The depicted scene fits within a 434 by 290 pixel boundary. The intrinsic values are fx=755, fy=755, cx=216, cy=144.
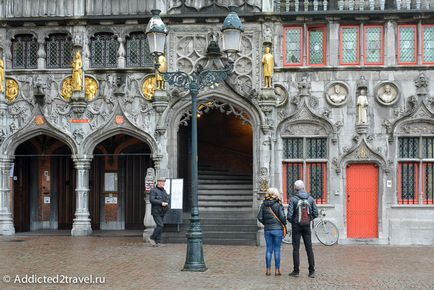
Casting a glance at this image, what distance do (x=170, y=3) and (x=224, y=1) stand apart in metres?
1.60

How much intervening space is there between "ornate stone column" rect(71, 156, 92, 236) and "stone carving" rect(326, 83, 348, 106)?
7529mm

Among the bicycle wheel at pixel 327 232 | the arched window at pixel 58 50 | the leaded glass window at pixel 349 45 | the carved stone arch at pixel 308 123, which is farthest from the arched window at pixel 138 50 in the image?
the bicycle wheel at pixel 327 232

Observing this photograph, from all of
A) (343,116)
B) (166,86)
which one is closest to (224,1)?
(166,86)

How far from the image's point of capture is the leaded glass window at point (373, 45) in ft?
72.2

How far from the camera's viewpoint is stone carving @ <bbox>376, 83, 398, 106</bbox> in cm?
2184

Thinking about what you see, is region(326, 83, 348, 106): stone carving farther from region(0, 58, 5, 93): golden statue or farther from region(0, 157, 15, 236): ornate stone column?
region(0, 157, 15, 236): ornate stone column

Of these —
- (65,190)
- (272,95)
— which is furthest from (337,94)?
(65,190)

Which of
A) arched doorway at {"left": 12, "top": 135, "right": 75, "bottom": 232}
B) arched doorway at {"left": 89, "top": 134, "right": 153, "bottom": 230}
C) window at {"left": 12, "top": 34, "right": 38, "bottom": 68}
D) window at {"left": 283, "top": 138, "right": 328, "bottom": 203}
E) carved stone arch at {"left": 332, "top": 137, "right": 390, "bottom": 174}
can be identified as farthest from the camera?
arched doorway at {"left": 89, "top": 134, "right": 153, "bottom": 230}

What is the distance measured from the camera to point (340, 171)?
72.0ft

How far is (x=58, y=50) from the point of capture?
2309 cm

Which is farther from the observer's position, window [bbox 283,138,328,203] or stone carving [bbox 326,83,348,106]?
window [bbox 283,138,328,203]

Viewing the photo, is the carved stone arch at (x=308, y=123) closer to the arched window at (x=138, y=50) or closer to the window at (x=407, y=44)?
the window at (x=407, y=44)

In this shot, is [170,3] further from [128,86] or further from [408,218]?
[408,218]

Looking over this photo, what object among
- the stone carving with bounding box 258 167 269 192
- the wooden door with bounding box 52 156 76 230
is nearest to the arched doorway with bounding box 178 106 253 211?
the stone carving with bounding box 258 167 269 192
